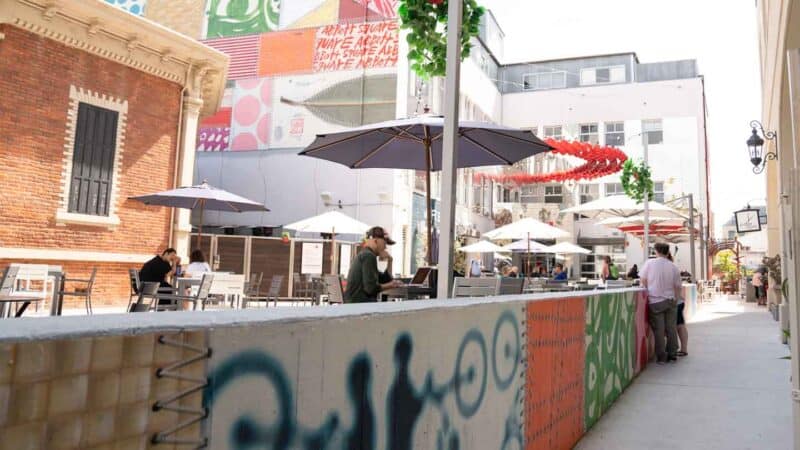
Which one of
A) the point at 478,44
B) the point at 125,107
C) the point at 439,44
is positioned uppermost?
the point at 478,44

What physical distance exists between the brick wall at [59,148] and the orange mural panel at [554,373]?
1102cm

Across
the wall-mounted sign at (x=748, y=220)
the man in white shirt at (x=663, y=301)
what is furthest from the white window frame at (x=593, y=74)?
the man in white shirt at (x=663, y=301)

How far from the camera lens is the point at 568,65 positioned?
42875 millimetres

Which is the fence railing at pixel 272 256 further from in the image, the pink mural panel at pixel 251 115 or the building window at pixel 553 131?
the building window at pixel 553 131

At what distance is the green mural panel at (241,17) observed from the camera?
26.5m

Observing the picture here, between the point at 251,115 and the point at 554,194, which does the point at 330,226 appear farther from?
the point at 554,194

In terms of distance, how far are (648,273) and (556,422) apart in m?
5.89

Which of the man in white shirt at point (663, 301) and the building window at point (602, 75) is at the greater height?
the building window at point (602, 75)

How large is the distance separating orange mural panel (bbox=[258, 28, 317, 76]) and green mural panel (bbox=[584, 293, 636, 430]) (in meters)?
20.5

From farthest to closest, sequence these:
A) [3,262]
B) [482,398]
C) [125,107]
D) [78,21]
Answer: [125,107], [78,21], [3,262], [482,398]

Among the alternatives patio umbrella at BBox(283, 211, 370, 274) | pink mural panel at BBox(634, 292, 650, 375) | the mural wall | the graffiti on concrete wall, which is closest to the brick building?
patio umbrella at BBox(283, 211, 370, 274)

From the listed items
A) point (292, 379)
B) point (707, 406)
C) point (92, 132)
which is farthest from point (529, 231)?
point (292, 379)

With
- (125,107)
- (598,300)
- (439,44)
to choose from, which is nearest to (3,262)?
(125,107)

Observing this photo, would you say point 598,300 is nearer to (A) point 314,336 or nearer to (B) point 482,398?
(B) point 482,398
